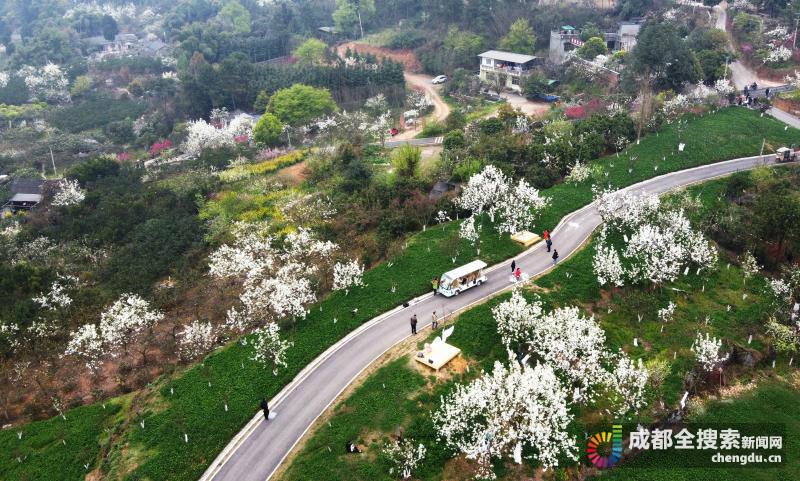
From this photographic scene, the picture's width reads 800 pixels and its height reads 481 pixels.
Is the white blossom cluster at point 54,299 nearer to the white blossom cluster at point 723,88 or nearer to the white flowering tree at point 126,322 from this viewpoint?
the white flowering tree at point 126,322

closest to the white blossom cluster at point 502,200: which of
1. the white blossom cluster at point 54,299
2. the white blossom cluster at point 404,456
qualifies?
the white blossom cluster at point 404,456

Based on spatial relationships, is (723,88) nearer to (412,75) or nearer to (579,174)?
(579,174)

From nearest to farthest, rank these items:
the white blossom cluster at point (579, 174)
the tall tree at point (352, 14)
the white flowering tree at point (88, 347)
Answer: the white flowering tree at point (88, 347), the white blossom cluster at point (579, 174), the tall tree at point (352, 14)

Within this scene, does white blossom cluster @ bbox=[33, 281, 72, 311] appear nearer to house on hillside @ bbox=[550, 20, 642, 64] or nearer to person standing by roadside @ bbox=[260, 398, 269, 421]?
person standing by roadside @ bbox=[260, 398, 269, 421]

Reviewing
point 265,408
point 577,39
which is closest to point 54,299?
point 265,408

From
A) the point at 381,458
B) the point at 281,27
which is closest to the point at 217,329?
the point at 381,458

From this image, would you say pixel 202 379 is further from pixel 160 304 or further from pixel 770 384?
pixel 770 384
